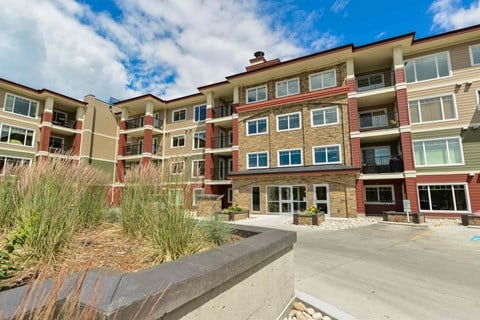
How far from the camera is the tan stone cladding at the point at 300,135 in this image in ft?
57.1

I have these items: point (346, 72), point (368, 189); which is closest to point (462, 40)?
point (346, 72)

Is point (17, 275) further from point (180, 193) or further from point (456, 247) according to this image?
point (456, 247)

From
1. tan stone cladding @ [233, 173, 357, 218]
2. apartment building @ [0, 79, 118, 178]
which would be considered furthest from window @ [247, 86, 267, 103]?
apartment building @ [0, 79, 118, 178]

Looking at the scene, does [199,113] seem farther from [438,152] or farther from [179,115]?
[438,152]

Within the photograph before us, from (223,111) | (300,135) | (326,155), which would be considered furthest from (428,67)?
(223,111)

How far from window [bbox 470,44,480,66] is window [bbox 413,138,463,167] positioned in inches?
201

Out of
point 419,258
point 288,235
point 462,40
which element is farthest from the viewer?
point 462,40

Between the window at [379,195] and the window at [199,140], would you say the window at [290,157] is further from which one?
the window at [199,140]

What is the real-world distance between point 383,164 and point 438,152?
320 cm

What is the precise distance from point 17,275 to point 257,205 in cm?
1714

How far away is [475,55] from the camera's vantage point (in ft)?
51.4

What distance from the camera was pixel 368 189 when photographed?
1858 centimetres

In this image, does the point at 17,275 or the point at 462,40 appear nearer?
the point at 17,275

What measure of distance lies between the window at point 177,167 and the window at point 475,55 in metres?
20.6
